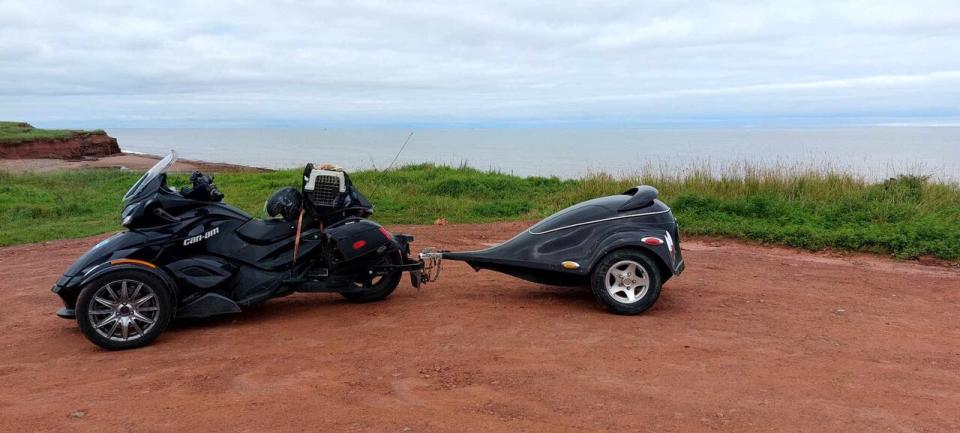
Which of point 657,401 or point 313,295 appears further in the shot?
point 313,295

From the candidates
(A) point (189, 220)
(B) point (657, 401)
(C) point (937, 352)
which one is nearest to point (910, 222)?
(C) point (937, 352)

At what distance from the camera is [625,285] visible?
21.1ft

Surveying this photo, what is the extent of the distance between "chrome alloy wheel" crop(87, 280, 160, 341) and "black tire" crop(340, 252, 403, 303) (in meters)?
1.68

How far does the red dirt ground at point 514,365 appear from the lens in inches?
167

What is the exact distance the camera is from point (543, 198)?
15445 millimetres

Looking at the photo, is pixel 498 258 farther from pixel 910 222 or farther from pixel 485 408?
pixel 910 222

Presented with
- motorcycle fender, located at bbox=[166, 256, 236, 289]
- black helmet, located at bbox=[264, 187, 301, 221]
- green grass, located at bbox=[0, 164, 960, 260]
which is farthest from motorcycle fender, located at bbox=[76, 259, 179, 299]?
green grass, located at bbox=[0, 164, 960, 260]

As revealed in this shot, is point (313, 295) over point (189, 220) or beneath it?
beneath

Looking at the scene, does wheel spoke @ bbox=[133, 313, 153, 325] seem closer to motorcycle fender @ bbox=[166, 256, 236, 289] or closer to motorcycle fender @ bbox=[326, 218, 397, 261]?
motorcycle fender @ bbox=[166, 256, 236, 289]

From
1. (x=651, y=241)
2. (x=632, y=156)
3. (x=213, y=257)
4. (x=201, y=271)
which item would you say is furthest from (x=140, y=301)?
(x=632, y=156)

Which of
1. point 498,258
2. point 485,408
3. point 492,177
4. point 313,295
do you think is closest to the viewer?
point 485,408

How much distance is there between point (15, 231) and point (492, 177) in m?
10.0

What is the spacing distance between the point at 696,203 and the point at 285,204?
8.09m

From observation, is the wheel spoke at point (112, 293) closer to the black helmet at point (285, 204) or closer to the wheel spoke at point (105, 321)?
the wheel spoke at point (105, 321)
